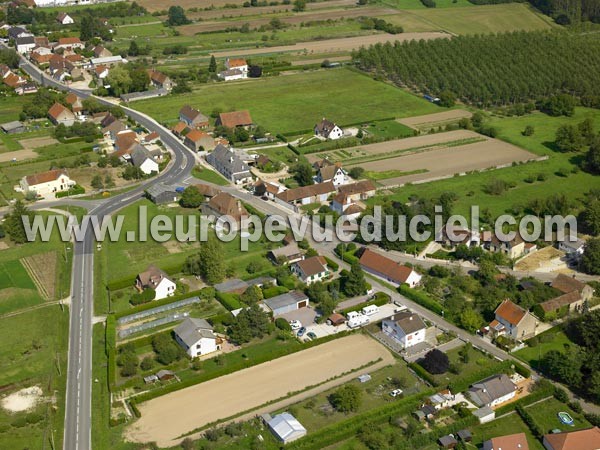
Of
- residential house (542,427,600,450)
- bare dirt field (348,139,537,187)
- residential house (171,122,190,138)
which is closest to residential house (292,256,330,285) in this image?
bare dirt field (348,139,537,187)

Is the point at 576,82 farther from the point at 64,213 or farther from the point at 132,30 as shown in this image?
→ the point at 132,30

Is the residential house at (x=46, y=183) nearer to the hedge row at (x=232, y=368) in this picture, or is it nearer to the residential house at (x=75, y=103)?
the residential house at (x=75, y=103)

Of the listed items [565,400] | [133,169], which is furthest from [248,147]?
[565,400]

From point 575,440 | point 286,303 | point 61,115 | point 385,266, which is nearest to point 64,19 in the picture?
point 61,115

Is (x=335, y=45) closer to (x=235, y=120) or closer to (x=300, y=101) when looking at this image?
(x=300, y=101)

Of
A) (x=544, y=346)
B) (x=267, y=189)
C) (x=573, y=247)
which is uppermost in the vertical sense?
(x=267, y=189)

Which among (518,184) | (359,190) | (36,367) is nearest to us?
(36,367)

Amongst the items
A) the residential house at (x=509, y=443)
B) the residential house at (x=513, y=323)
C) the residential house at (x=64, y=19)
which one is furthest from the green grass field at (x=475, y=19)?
the residential house at (x=509, y=443)
